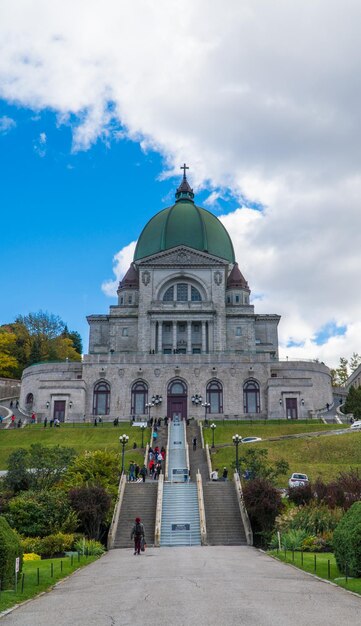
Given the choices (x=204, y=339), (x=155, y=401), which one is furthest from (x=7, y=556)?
(x=204, y=339)

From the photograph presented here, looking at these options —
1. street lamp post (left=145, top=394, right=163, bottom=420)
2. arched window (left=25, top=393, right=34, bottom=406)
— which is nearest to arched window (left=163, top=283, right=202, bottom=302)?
street lamp post (left=145, top=394, right=163, bottom=420)

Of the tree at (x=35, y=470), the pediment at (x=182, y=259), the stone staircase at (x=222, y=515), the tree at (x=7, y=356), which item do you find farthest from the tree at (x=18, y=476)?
the tree at (x=7, y=356)

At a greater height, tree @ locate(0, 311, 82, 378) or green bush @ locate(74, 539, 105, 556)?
tree @ locate(0, 311, 82, 378)

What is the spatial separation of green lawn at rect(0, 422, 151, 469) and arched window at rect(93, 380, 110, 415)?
8984 millimetres

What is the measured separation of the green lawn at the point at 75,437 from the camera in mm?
50719

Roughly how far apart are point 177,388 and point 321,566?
1976 inches

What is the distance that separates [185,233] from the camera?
86000 mm

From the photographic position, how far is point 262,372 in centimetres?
7081

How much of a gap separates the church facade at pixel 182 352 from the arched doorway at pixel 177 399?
0.10 metres

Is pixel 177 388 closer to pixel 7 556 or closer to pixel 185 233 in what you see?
pixel 185 233

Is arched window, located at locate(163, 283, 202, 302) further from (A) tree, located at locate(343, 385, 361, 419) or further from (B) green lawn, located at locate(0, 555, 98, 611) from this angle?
(B) green lawn, located at locate(0, 555, 98, 611)

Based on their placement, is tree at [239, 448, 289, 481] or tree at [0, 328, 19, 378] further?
tree at [0, 328, 19, 378]

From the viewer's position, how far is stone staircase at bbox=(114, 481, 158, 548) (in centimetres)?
3103

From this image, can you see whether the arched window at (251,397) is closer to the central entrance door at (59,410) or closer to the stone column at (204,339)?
the stone column at (204,339)
